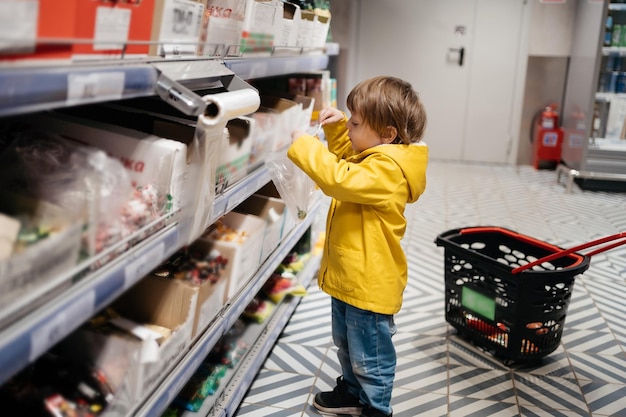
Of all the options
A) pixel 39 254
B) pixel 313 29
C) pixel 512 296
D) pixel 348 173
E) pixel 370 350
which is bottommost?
pixel 370 350

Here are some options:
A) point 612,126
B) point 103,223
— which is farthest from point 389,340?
point 612,126

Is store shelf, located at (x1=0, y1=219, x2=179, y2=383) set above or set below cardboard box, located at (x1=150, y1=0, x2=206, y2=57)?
below

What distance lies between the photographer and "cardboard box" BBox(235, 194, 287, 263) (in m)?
2.35

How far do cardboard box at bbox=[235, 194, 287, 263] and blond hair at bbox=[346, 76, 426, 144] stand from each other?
64 centimetres

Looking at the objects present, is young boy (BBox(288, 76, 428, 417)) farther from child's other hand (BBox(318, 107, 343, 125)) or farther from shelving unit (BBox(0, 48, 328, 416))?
shelving unit (BBox(0, 48, 328, 416))

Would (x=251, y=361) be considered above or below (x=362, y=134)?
below

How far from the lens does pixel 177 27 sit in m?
1.47

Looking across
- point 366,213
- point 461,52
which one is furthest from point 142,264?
point 461,52

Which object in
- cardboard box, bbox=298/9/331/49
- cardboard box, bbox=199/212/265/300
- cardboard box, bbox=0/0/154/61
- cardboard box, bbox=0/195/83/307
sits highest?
cardboard box, bbox=298/9/331/49

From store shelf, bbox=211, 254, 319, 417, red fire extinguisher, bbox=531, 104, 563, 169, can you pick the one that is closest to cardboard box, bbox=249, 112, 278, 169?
store shelf, bbox=211, 254, 319, 417

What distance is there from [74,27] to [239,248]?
974mm

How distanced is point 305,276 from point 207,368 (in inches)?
44.9

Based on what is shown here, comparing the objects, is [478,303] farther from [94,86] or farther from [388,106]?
[94,86]

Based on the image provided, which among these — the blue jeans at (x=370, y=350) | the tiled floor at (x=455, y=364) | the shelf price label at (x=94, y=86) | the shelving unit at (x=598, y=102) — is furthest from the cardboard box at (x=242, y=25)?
the shelving unit at (x=598, y=102)
